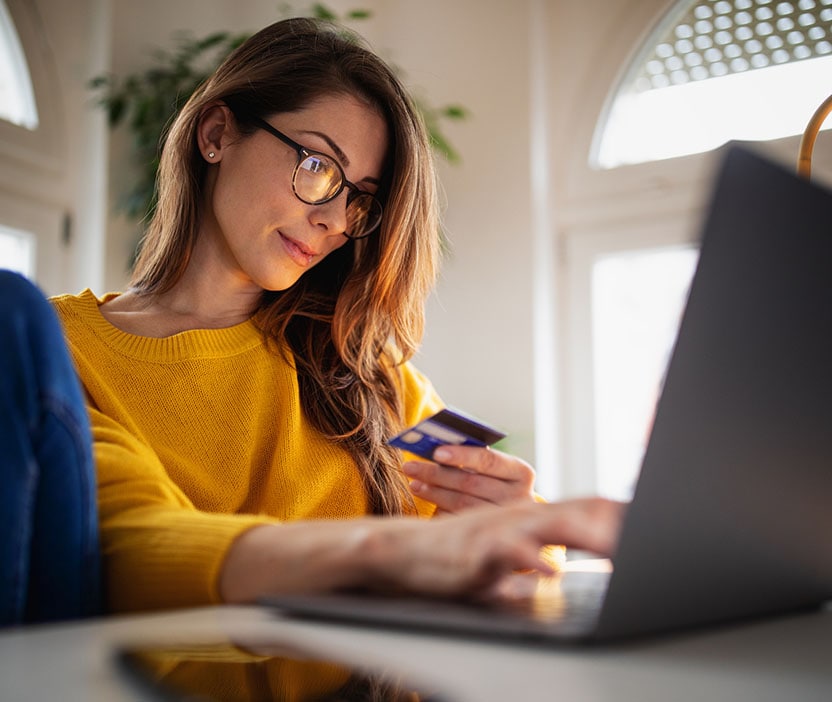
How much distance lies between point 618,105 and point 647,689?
3.42 m

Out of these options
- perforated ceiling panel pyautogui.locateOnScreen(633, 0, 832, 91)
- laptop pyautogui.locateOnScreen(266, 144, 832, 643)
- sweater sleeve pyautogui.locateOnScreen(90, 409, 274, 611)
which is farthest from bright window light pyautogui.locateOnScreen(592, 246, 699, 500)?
laptop pyautogui.locateOnScreen(266, 144, 832, 643)

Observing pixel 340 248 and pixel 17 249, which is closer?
pixel 340 248

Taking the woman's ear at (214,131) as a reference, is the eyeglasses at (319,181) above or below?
below

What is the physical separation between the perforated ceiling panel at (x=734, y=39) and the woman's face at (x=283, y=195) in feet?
7.53

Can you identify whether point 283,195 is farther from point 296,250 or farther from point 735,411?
point 735,411

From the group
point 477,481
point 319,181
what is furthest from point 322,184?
point 477,481

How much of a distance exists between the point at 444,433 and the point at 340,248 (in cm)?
70

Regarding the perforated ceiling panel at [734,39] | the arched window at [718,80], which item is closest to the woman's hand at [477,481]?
the arched window at [718,80]

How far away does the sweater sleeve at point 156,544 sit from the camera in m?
0.60

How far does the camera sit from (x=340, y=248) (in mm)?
1549

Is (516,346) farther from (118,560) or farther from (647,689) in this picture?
(647,689)

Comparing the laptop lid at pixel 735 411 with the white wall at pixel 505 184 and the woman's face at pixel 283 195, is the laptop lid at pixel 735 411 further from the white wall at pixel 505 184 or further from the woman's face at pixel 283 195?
the white wall at pixel 505 184

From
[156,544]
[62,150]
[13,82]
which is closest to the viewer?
[156,544]

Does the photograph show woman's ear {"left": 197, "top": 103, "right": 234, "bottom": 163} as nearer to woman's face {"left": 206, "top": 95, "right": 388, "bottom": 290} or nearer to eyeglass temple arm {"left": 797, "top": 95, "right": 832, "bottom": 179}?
woman's face {"left": 206, "top": 95, "right": 388, "bottom": 290}
